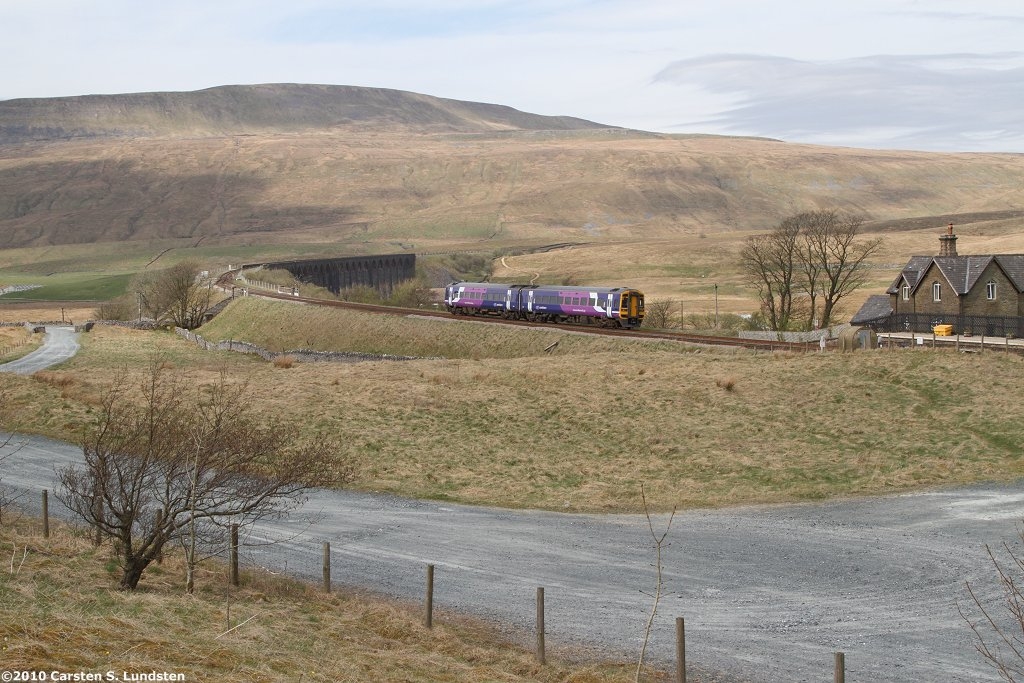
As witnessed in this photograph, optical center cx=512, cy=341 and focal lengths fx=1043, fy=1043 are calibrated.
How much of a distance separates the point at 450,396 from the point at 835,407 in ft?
55.0

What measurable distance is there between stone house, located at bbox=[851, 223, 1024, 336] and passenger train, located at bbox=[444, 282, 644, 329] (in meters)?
17.7

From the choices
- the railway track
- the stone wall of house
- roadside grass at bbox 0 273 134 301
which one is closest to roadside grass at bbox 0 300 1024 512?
the railway track

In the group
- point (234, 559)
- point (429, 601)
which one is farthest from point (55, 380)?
point (429, 601)

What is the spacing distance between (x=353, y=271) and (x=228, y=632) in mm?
150060

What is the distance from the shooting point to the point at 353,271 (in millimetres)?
164500

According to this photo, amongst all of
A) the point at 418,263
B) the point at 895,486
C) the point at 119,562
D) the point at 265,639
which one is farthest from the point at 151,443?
the point at 418,263

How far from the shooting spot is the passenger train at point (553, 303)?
71812mm

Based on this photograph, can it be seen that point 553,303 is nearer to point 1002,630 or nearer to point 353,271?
point 1002,630

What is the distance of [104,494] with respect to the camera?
19625mm

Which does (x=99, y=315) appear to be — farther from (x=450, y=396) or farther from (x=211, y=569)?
(x=211, y=569)

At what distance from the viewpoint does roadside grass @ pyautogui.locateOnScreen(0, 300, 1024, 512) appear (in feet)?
117

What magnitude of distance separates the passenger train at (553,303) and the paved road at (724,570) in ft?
128

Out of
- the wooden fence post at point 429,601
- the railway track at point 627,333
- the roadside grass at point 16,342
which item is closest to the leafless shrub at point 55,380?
the roadside grass at point 16,342

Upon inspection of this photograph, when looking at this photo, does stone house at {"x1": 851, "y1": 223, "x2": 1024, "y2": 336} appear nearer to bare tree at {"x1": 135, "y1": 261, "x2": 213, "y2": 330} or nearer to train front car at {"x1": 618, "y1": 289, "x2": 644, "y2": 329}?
train front car at {"x1": 618, "y1": 289, "x2": 644, "y2": 329}
